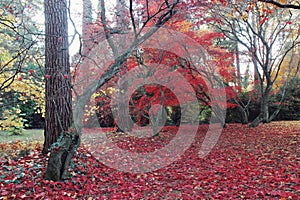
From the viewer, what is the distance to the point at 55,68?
4.14 meters

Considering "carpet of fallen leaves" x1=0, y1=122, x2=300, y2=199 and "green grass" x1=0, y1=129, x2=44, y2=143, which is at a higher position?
"green grass" x1=0, y1=129, x2=44, y2=143

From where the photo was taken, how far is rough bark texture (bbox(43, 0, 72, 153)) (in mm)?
4184

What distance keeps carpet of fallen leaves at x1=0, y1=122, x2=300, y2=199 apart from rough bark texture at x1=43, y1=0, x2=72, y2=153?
563 mm

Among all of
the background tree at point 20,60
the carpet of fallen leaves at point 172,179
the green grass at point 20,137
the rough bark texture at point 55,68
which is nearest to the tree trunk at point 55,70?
the rough bark texture at point 55,68

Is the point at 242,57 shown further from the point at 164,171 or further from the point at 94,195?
the point at 94,195

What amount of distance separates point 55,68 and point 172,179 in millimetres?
2711

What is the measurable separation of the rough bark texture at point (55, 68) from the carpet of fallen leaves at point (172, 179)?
1.85ft

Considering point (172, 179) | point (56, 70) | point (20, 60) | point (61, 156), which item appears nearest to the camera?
point (20, 60)

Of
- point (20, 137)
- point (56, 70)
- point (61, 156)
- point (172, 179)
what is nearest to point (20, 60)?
point (56, 70)

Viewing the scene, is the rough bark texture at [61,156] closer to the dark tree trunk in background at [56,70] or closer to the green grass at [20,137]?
the dark tree trunk in background at [56,70]

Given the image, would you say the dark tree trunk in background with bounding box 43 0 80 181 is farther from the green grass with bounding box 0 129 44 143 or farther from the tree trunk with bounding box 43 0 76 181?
the green grass with bounding box 0 129 44 143

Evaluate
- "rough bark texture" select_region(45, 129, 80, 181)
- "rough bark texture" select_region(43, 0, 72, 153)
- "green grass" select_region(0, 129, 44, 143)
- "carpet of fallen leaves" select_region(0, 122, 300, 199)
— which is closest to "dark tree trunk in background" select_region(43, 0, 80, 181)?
"rough bark texture" select_region(43, 0, 72, 153)

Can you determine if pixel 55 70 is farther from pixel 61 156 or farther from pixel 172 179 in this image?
pixel 172 179

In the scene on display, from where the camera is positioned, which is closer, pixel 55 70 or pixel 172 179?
pixel 172 179
